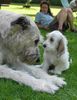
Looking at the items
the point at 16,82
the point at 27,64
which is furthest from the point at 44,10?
the point at 16,82

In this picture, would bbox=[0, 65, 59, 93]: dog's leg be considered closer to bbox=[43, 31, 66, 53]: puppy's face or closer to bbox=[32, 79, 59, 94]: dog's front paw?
bbox=[32, 79, 59, 94]: dog's front paw

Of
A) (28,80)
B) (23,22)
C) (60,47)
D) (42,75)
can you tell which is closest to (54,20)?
(60,47)

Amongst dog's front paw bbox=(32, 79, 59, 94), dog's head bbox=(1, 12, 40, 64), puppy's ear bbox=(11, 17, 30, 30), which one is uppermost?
puppy's ear bbox=(11, 17, 30, 30)

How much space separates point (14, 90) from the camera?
18.2 feet

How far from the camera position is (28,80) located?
5.64m

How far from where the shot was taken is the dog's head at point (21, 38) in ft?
20.0

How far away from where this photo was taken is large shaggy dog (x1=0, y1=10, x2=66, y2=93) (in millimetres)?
6004

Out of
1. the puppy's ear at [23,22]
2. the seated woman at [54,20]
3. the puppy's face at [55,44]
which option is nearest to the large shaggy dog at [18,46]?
the puppy's ear at [23,22]

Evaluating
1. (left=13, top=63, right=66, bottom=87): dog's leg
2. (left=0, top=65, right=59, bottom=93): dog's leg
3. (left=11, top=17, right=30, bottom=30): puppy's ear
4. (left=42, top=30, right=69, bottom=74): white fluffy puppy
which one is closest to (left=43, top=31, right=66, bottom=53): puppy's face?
(left=42, top=30, right=69, bottom=74): white fluffy puppy

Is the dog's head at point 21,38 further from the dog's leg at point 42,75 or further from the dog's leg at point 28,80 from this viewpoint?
the dog's leg at point 28,80

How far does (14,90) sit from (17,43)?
87 cm

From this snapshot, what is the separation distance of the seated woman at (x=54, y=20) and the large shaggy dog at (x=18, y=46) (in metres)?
6.71

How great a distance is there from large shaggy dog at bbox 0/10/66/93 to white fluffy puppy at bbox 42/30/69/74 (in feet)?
2.38

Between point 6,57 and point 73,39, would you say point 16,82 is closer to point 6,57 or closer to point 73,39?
point 6,57
